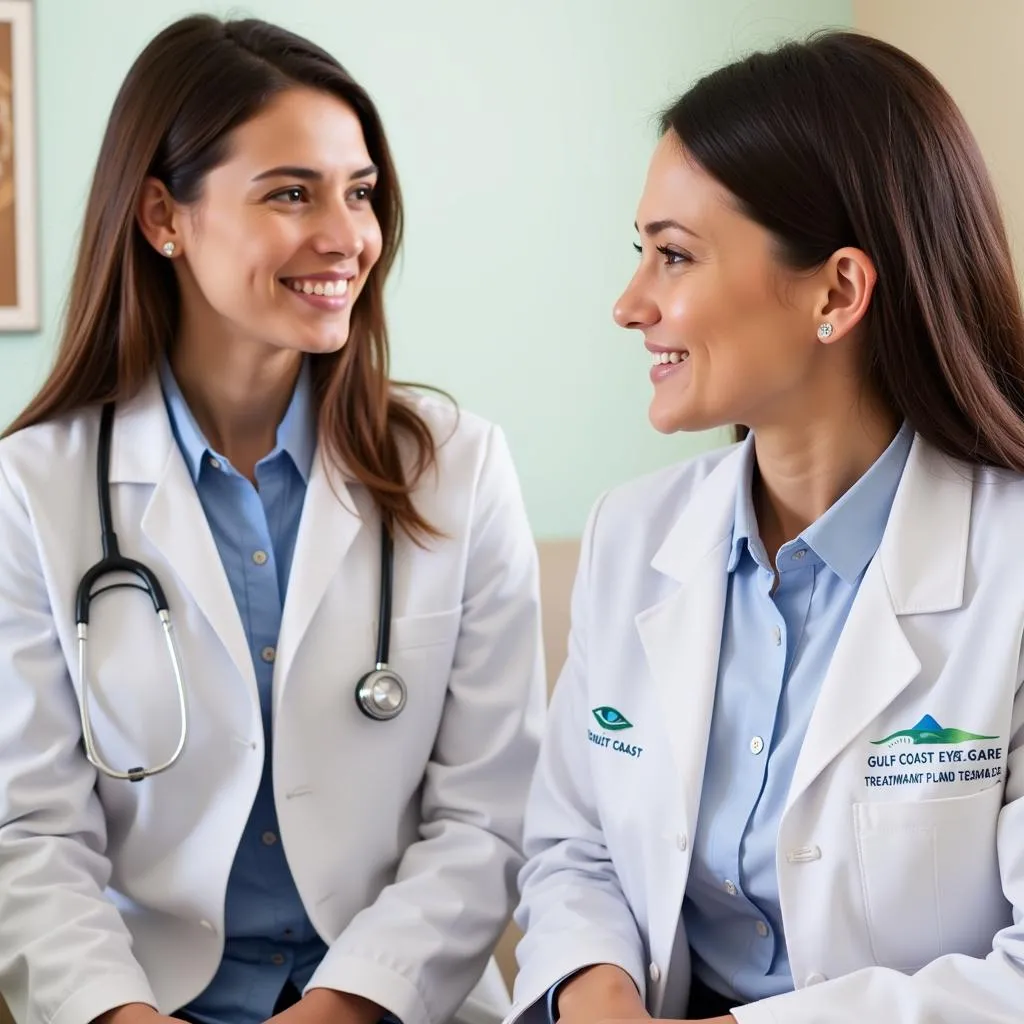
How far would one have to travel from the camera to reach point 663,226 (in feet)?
4.57

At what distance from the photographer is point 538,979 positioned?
1.39m

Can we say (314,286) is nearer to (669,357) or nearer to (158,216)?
(158,216)

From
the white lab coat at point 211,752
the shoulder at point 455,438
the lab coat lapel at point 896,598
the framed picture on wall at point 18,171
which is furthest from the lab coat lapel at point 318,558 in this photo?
the framed picture on wall at point 18,171

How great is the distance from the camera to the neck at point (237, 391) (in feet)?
5.73

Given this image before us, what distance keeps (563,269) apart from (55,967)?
1709 millimetres

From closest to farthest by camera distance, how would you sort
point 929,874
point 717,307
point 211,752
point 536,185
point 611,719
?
point 929,874
point 717,307
point 611,719
point 211,752
point 536,185

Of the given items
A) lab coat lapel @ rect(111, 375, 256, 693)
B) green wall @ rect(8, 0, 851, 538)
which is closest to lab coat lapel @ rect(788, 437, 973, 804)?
lab coat lapel @ rect(111, 375, 256, 693)

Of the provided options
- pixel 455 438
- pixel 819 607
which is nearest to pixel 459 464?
pixel 455 438

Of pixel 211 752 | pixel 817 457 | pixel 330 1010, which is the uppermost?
pixel 817 457

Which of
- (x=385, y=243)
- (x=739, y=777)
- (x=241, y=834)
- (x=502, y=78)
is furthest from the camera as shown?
(x=502, y=78)

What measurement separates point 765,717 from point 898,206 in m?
0.48

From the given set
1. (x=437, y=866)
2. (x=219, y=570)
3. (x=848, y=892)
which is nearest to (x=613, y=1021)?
(x=848, y=892)

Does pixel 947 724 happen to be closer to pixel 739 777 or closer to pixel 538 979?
pixel 739 777

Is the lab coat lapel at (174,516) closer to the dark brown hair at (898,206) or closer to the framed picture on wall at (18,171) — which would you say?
the dark brown hair at (898,206)
